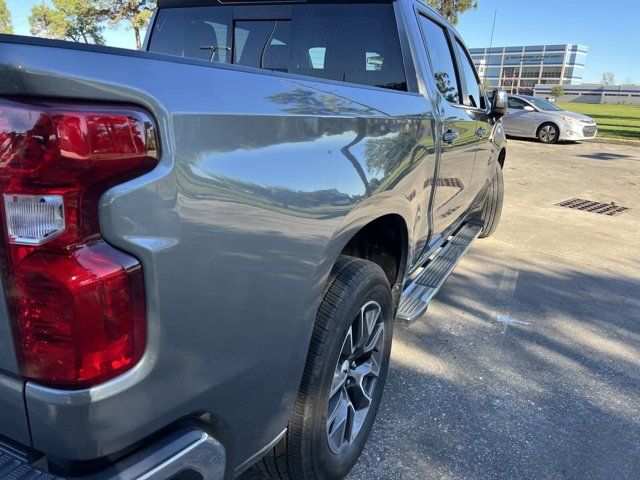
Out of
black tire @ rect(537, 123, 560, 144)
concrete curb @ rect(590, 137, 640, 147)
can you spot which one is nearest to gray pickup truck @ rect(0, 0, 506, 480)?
black tire @ rect(537, 123, 560, 144)

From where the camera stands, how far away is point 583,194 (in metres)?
8.51

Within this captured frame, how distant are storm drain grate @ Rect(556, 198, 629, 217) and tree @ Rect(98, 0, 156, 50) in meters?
24.8

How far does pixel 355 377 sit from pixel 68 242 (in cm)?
150

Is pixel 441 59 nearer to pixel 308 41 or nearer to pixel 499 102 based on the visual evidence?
pixel 308 41

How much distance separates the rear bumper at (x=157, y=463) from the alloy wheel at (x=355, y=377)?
78cm

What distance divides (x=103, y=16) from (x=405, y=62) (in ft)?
102

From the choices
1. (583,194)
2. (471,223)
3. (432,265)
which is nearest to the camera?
(432,265)

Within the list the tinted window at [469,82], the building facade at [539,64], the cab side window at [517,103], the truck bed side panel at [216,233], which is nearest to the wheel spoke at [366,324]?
the truck bed side panel at [216,233]

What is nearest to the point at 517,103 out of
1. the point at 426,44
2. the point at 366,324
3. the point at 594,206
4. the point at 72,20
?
the point at 594,206

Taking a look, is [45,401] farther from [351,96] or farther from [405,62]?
[405,62]

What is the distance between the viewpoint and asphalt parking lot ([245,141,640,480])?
2373 millimetres

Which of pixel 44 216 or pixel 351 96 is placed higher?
pixel 351 96

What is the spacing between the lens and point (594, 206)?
301 inches

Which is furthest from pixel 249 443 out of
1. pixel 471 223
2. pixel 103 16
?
pixel 103 16
